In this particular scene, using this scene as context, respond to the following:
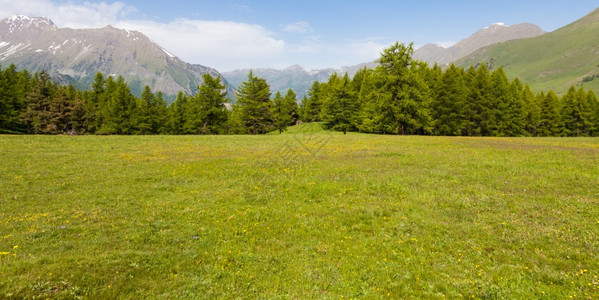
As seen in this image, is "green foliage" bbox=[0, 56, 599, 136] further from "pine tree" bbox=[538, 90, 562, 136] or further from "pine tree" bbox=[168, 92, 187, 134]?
"pine tree" bbox=[168, 92, 187, 134]

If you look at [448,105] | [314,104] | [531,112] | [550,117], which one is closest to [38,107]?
[314,104]

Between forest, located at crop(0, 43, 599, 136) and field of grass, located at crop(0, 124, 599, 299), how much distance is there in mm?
40647

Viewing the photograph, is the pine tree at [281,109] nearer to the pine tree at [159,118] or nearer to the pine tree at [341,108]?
the pine tree at [341,108]

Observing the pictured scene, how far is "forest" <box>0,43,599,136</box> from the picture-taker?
184 feet

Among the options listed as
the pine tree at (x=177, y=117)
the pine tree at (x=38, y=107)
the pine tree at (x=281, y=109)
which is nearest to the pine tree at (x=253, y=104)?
the pine tree at (x=281, y=109)

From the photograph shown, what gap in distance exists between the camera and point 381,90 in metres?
56.6

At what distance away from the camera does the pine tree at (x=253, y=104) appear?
64750 mm

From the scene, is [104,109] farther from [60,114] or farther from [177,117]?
[177,117]

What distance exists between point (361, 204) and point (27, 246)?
1262 centimetres

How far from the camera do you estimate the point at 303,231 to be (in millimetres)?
10320

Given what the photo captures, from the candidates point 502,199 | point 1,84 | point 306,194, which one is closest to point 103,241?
point 306,194

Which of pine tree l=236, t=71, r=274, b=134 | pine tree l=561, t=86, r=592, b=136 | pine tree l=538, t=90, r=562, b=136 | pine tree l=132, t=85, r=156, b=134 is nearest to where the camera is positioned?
pine tree l=236, t=71, r=274, b=134

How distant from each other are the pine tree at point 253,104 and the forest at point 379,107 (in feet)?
0.82

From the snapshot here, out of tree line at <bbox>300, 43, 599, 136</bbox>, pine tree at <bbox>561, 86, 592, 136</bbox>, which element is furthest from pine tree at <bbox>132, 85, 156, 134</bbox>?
pine tree at <bbox>561, 86, 592, 136</bbox>
